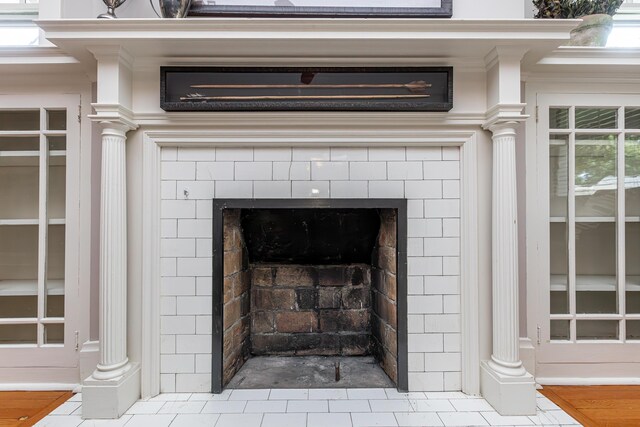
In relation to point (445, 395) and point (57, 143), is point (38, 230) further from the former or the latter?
point (445, 395)

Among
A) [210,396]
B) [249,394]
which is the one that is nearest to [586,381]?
[249,394]

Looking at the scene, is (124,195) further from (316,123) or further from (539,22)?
(539,22)

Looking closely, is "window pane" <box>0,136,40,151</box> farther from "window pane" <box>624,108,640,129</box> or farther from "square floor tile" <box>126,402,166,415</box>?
"window pane" <box>624,108,640,129</box>

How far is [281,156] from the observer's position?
6.99 feet

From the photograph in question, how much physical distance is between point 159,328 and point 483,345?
1.93 metres

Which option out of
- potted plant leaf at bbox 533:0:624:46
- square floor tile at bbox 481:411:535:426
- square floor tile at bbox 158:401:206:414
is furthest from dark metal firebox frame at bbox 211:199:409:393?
potted plant leaf at bbox 533:0:624:46

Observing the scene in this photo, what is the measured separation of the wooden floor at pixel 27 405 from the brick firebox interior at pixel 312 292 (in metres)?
1.07

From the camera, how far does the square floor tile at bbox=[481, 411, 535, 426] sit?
1814 millimetres

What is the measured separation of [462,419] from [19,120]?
3.23m

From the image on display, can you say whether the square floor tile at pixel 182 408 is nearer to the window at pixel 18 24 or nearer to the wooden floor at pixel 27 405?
the wooden floor at pixel 27 405

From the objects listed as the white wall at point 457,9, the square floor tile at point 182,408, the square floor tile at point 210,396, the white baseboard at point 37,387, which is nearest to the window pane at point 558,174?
the white wall at point 457,9

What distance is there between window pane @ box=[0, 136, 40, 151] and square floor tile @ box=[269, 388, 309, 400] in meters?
2.20

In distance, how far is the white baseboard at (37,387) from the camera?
86.4 inches

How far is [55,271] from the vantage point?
229 cm
